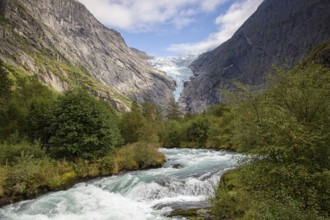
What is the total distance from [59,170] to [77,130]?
5.49m

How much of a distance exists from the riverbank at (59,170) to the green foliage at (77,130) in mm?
1353

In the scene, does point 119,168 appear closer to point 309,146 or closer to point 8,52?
point 309,146

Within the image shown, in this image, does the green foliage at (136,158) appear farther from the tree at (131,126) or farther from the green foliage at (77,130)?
the tree at (131,126)

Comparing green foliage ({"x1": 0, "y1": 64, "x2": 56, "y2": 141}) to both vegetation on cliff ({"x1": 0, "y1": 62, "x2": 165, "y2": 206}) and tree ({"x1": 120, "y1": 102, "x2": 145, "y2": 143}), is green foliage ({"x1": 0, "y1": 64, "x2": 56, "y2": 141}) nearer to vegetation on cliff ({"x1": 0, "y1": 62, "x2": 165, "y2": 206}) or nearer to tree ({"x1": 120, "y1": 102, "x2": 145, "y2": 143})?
vegetation on cliff ({"x1": 0, "y1": 62, "x2": 165, "y2": 206})

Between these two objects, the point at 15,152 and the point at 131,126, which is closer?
the point at 15,152

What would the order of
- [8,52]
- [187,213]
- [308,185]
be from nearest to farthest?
[308,185] < [187,213] < [8,52]

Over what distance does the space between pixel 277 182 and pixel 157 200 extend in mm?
13234

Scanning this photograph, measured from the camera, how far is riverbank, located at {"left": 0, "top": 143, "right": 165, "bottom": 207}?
24125 mm

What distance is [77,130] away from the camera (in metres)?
34.1

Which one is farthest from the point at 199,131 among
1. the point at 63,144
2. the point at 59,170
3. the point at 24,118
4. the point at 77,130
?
the point at 59,170

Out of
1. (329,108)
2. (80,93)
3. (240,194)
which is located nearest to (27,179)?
(80,93)

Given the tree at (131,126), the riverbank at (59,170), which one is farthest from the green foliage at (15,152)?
the tree at (131,126)

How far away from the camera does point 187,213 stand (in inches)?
733

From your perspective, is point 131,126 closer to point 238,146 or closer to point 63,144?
point 63,144
